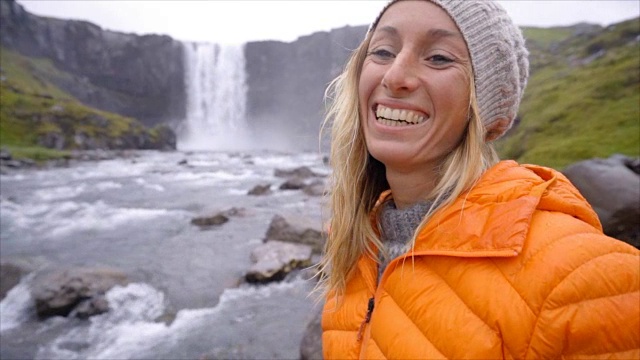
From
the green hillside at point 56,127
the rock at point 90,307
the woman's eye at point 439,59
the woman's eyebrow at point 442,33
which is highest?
the woman's eyebrow at point 442,33

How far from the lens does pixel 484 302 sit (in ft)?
5.65

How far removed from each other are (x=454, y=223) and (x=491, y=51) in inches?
41.8

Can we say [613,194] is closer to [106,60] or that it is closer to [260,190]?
[260,190]

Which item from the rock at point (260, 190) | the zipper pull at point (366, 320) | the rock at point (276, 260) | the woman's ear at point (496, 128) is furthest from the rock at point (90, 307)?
the rock at point (260, 190)

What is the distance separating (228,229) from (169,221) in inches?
133

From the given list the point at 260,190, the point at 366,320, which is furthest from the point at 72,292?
the point at 260,190

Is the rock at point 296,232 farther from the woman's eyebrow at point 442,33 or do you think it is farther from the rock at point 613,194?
the woman's eyebrow at point 442,33

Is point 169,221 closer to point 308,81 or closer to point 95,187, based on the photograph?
point 95,187

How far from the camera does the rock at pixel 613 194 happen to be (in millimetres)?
9391

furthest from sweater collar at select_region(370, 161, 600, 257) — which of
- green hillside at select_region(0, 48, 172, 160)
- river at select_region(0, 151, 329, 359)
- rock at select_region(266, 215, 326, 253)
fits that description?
green hillside at select_region(0, 48, 172, 160)

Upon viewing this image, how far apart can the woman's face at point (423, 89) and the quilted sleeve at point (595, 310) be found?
945 mm

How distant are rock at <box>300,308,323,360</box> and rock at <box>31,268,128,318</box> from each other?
5.19 m

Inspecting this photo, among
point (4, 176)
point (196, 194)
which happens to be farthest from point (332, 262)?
point (4, 176)

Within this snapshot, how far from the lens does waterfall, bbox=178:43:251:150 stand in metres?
86.3
